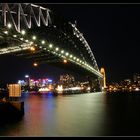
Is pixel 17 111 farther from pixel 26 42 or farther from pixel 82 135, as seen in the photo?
pixel 26 42

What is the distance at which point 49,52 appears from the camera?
55.2m

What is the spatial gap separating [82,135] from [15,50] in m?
29.9

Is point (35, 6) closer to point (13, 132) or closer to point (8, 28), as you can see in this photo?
point (8, 28)

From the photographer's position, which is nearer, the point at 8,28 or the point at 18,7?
the point at 8,28

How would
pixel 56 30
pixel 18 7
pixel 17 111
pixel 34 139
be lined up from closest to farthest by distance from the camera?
pixel 34 139 → pixel 17 111 → pixel 18 7 → pixel 56 30

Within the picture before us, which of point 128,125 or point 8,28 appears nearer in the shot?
point 128,125

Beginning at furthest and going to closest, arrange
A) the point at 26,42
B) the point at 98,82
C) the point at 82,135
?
1. the point at 98,82
2. the point at 26,42
3. the point at 82,135

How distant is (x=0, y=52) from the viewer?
45000mm

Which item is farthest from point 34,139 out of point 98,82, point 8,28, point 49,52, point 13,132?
point 98,82

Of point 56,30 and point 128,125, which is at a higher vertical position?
point 56,30

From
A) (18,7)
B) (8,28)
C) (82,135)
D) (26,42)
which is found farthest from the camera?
(26,42)

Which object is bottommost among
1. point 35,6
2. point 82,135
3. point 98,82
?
point 82,135

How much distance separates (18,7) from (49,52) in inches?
773

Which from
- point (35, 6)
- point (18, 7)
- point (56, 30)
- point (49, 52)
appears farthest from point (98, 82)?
point (18, 7)
